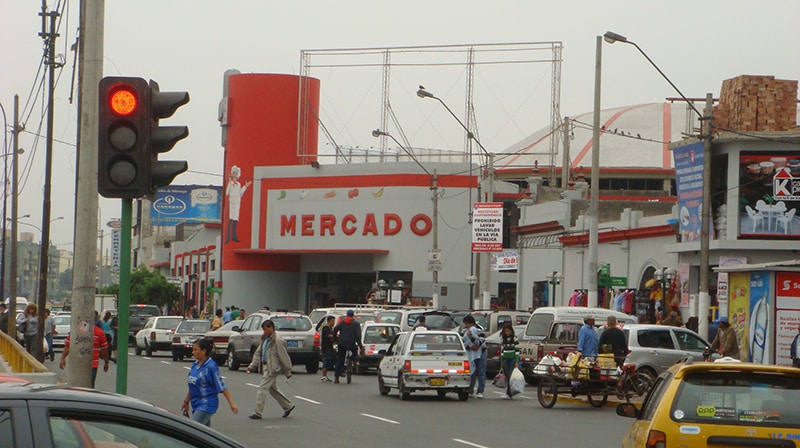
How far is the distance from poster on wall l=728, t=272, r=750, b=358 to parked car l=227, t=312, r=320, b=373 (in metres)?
11.4

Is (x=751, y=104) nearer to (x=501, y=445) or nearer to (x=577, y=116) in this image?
(x=501, y=445)

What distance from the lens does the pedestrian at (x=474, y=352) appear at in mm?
26663

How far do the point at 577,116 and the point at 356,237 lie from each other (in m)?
25.4

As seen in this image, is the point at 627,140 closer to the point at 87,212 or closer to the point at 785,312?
the point at 785,312

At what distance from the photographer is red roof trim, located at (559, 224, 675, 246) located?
4359 centimetres

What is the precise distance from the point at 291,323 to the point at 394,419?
48.7 feet

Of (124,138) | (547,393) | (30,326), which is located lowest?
(547,393)

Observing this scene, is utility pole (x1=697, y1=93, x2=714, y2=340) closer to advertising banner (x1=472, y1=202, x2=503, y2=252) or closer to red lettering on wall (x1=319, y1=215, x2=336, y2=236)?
advertising banner (x1=472, y1=202, x2=503, y2=252)

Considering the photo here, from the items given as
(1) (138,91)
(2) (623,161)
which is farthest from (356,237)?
(1) (138,91)

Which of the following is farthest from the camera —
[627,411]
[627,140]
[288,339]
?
[627,140]

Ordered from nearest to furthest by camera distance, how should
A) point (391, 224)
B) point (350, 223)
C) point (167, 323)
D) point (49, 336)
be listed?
point (49, 336) → point (167, 323) → point (391, 224) → point (350, 223)

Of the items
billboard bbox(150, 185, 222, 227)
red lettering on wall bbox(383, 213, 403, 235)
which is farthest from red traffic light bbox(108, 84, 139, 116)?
billboard bbox(150, 185, 222, 227)

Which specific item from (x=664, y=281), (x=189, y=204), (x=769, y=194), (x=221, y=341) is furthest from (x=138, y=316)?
(x=189, y=204)

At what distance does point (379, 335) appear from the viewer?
35.1 meters
